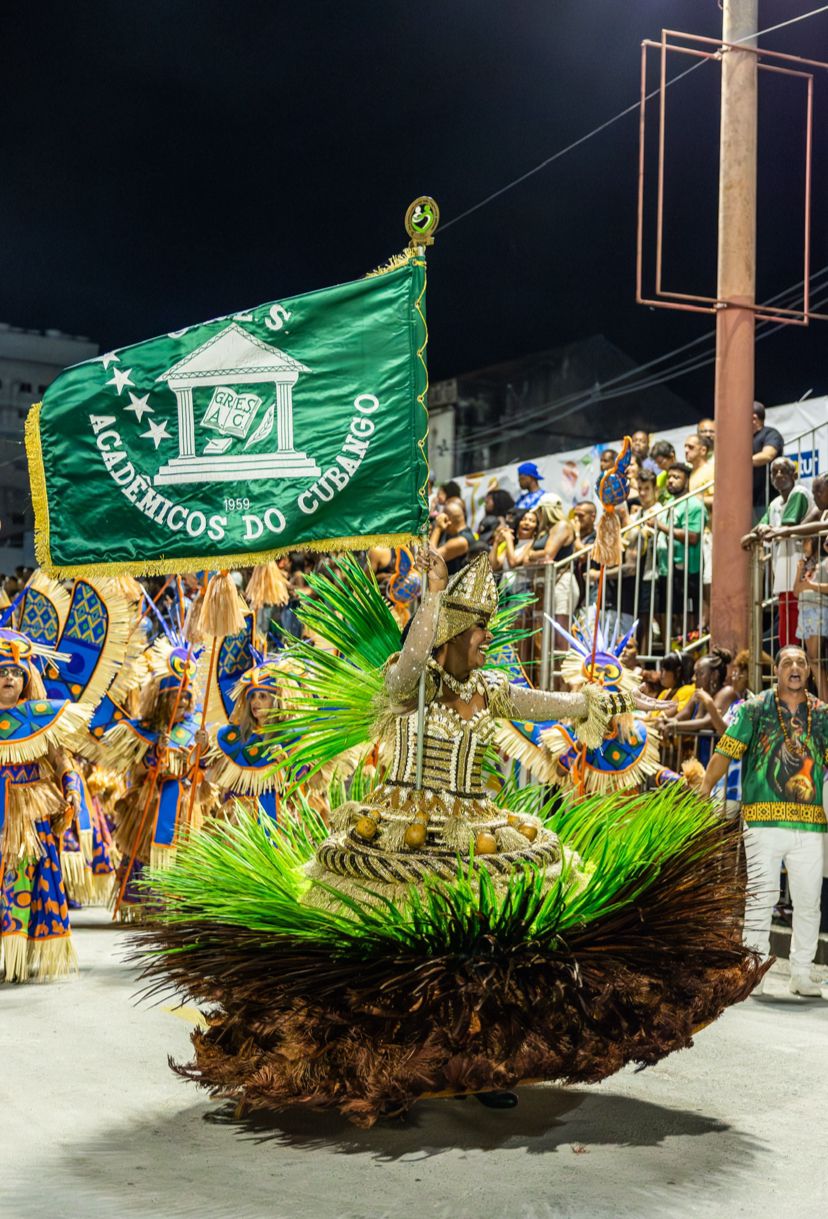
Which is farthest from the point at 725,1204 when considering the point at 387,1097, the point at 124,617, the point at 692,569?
the point at 692,569

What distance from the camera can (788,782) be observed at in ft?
24.8

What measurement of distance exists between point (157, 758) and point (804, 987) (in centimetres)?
428

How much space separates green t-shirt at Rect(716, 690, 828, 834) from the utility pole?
7.78 feet

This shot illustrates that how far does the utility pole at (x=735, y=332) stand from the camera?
33.0ft

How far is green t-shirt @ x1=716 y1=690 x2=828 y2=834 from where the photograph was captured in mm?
7551

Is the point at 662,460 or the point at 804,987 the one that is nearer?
the point at 804,987

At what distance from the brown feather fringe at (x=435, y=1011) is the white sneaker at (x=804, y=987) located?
2.99m

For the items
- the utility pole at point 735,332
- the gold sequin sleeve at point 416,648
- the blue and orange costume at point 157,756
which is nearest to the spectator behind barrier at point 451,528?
the utility pole at point 735,332

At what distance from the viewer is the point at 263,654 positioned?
939cm

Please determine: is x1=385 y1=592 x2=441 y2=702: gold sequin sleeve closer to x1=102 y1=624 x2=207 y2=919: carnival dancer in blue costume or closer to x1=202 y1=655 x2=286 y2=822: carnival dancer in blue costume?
x1=202 y1=655 x2=286 y2=822: carnival dancer in blue costume

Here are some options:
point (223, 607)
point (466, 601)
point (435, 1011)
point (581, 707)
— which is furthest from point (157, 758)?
point (435, 1011)

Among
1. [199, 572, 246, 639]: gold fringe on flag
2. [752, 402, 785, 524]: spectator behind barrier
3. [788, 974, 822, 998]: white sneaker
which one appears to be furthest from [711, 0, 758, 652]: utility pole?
[199, 572, 246, 639]: gold fringe on flag

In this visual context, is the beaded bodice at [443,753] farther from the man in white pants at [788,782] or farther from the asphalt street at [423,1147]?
the man in white pants at [788,782]

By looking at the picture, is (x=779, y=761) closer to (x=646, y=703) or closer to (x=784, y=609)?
(x=646, y=703)
